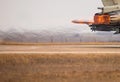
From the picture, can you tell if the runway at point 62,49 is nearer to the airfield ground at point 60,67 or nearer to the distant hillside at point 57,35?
the distant hillside at point 57,35

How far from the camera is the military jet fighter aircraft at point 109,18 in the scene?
19938 mm

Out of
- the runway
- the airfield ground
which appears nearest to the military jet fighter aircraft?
the runway

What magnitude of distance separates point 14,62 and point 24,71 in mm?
1496

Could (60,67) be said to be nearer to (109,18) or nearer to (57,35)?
(109,18)

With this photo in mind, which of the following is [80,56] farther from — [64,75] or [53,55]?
[64,75]

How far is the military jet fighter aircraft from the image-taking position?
19.9 metres

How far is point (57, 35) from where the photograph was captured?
75.6ft

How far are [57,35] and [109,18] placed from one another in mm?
4275

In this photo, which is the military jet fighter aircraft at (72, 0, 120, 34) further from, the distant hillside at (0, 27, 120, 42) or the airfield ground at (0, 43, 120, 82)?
the airfield ground at (0, 43, 120, 82)

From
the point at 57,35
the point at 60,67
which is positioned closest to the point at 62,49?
the point at 57,35

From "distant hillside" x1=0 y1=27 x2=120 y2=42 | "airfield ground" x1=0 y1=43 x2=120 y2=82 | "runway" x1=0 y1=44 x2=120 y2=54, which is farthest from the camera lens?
"distant hillside" x1=0 y1=27 x2=120 y2=42

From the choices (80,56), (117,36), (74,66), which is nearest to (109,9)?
(117,36)

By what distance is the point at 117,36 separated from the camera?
2245cm

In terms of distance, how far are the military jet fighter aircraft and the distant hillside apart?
1701 millimetres
